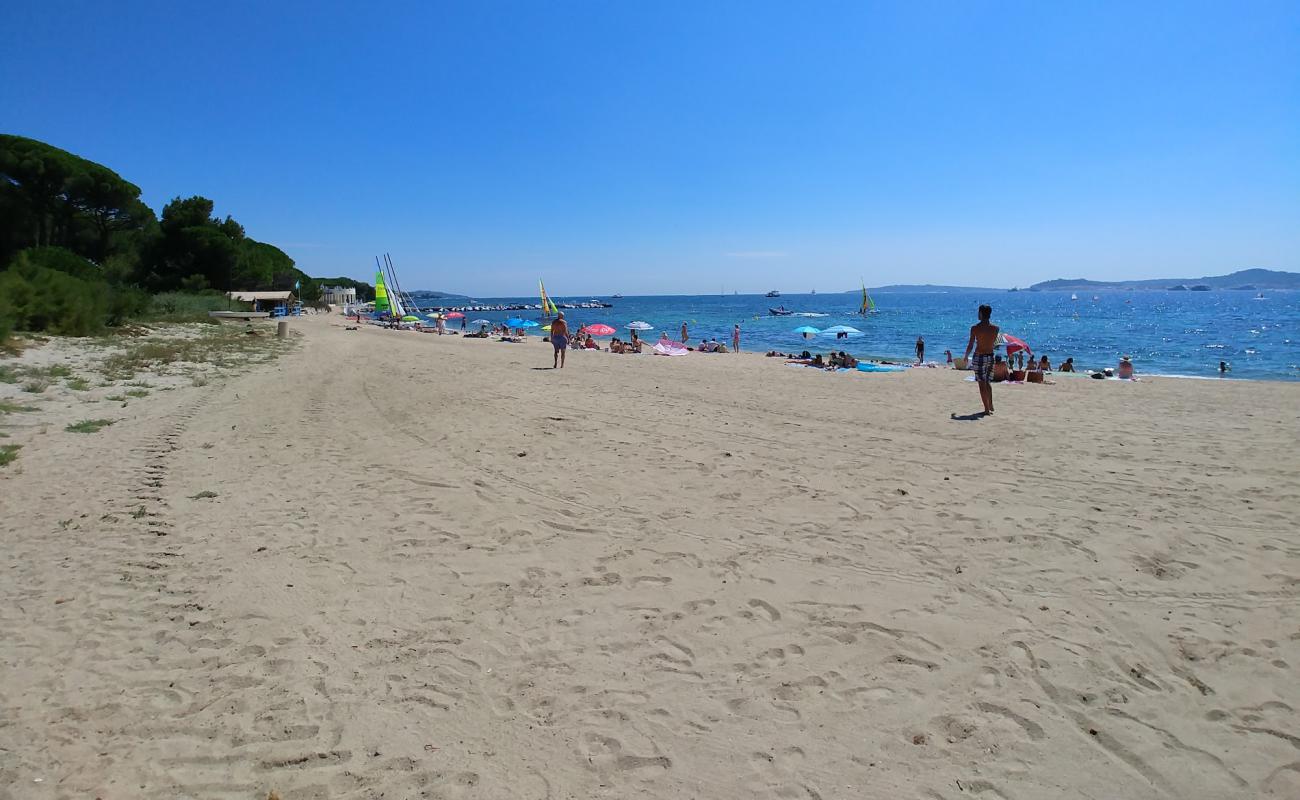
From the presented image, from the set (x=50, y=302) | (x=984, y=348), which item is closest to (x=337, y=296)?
(x=50, y=302)

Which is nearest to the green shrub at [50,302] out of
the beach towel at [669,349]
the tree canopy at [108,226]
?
the tree canopy at [108,226]

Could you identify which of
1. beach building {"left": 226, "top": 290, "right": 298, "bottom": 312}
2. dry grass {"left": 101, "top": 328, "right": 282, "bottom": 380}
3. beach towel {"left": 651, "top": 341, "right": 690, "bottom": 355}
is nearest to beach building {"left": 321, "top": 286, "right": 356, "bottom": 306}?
beach building {"left": 226, "top": 290, "right": 298, "bottom": 312}

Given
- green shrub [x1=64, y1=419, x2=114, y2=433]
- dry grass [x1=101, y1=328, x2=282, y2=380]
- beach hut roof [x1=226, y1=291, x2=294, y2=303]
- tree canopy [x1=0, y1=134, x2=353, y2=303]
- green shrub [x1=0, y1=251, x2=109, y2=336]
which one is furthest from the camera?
beach hut roof [x1=226, y1=291, x2=294, y2=303]

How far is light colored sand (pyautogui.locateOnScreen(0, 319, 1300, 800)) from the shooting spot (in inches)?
103

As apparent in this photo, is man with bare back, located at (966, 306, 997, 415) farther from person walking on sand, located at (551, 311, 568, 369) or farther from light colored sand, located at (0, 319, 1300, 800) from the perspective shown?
person walking on sand, located at (551, 311, 568, 369)

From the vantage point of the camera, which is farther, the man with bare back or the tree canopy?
the tree canopy

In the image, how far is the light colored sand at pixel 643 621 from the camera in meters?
2.62

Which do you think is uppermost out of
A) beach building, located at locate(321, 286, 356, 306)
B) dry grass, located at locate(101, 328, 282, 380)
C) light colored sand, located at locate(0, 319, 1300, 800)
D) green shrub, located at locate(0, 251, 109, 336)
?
beach building, located at locate(321, 286, 356, 306)

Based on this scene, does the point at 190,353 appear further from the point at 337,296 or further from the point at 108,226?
the point at 337,296

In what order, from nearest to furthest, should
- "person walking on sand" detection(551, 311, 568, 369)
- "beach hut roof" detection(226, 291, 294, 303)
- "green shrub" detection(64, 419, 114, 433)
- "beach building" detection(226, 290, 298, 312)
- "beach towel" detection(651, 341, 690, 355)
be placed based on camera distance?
1. "green shrub" detection(64, 419, 114, 433)
2. "person walking on sand" detection(551, 311, 568, 369)
3. "beach towel" detection(651, 341, 690, 355)
4. "beach hut roof" detection(226, 291, 294, 303)
5. "beach building" detection(226, 290, 298, 312)

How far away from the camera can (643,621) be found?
3.73m

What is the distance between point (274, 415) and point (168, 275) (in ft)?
143

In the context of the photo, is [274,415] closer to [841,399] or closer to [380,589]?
[380,589]

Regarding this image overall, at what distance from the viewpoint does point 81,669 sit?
3.12 m
